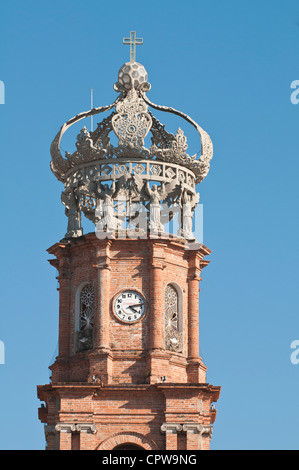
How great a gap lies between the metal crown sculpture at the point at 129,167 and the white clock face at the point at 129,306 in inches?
135

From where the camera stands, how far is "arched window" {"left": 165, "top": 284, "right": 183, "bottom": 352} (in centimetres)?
10869

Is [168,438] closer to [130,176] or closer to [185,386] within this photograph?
[185,386]

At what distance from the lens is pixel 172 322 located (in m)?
110

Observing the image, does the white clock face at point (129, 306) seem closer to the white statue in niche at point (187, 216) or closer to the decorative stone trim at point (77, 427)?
the white statue in niche at point (187, 216)

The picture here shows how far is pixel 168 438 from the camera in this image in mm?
105250

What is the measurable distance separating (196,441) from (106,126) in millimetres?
17944

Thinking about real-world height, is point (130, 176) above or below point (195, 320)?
above

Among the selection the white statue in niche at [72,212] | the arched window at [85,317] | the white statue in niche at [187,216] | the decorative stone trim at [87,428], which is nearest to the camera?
the decorative stone trim at [87,428]

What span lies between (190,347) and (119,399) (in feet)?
17.3

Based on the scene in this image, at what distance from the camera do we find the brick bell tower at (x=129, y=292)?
4161 inches

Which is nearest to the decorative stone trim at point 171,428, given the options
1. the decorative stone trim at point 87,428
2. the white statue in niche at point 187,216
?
the decorative stone trim at point 87,428
